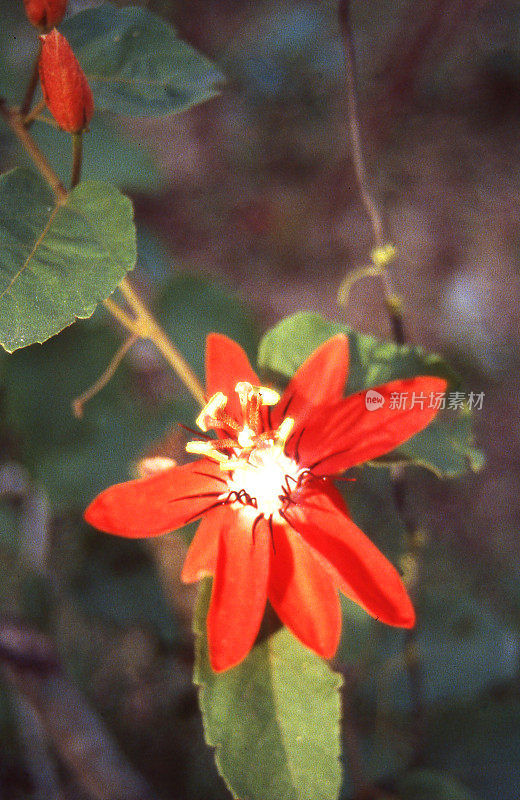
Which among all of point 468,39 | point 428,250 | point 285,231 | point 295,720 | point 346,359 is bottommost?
point 295,720

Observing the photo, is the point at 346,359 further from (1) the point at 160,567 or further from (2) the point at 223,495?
(1) the point at 160,567

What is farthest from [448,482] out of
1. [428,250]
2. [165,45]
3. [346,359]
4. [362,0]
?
[362,0]

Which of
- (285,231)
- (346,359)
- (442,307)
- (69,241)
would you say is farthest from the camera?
(285,231)

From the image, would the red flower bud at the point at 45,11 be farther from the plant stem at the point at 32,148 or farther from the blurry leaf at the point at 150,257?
the blurry leaf at the point at 150,257

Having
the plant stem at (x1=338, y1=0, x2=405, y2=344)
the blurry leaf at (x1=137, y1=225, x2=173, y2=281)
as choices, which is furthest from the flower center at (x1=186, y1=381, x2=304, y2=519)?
the blurry leaf at (x1=137, y1=225, x2=173, y2=281)

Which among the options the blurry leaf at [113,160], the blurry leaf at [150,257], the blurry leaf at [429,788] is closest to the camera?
the blurry leaf at [429,788]

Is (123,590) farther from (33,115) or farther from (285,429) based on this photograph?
(33,115)

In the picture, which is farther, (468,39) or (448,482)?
(468,39)

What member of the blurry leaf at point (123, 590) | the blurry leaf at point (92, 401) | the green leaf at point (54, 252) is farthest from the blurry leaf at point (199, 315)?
the green leaf at point (54, 252)
